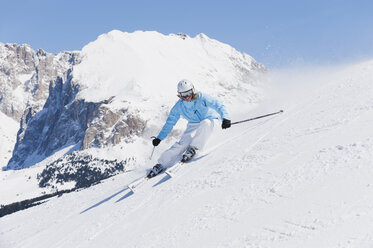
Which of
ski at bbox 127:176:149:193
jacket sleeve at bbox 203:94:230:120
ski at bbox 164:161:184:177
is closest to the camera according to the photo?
ski at bbox 164:161:184:177

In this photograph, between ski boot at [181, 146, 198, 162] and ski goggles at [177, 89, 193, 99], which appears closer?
ski boot at [181, 146, 198, 162]

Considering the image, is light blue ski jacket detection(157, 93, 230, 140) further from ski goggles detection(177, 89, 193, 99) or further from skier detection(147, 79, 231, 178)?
ski goggles detection(177, 89, 193, 99)

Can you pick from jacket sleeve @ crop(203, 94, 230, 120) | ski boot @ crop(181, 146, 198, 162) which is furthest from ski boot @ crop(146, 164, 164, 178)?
jacket sleeve @ crop(203, 94, 230, 120)

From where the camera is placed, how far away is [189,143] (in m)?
12.0

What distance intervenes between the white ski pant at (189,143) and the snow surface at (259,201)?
0.86m

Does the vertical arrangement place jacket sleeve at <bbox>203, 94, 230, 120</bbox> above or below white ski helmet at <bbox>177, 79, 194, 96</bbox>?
below

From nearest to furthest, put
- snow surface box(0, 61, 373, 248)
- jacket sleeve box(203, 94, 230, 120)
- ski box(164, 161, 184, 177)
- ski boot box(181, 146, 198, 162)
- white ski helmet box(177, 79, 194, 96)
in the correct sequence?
snow surface box(0, 61, 373, 248) → ski box(164, 161, 184, 177) → ski boot box(181, 146, 198, 162) → white ski helmet box(177, 79, 194, 96) → jacket sleeve box(203, 94, 230, 120)

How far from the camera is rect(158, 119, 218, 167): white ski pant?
11.8 metres

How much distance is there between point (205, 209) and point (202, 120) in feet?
19.7

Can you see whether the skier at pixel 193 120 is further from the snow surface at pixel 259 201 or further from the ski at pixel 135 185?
the snow surface at pixel 259 201

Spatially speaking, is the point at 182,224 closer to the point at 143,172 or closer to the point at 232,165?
the point at 232,165

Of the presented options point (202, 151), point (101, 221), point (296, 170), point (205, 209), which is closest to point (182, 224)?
point (205, 209)

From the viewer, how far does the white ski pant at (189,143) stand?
38.7 ft

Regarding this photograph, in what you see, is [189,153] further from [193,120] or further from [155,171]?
[193,120]
